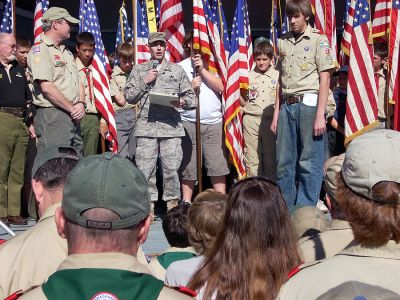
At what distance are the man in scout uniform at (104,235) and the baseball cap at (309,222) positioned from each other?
6.85ft

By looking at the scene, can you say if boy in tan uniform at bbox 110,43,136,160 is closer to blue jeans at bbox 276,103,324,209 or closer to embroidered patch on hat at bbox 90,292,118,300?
blue jeans at bbox 276,103,324,209

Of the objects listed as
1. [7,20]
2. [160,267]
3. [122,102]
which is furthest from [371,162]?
[7,20]

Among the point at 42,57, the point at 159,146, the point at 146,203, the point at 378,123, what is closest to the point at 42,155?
the point at 146,203

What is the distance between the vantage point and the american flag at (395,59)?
31.1 ft

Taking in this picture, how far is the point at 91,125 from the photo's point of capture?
401 inches

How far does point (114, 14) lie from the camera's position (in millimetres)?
21234

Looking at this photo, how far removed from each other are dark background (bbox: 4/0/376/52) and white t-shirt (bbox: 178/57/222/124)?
10079mm

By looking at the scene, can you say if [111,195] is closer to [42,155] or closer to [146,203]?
[146,203]

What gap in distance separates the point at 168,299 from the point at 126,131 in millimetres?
9208

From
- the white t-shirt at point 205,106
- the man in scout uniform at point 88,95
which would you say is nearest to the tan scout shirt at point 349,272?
the white t-shirt at point 205,106

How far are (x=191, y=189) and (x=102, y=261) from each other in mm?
7474

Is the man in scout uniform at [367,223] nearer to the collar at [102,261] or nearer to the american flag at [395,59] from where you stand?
the collar at [102,261]

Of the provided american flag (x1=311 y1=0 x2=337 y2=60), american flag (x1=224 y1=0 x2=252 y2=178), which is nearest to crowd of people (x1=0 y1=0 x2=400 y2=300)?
american flag (x1=224 y1=0 x2=252 y2=178)

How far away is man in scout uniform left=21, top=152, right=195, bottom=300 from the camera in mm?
2262
